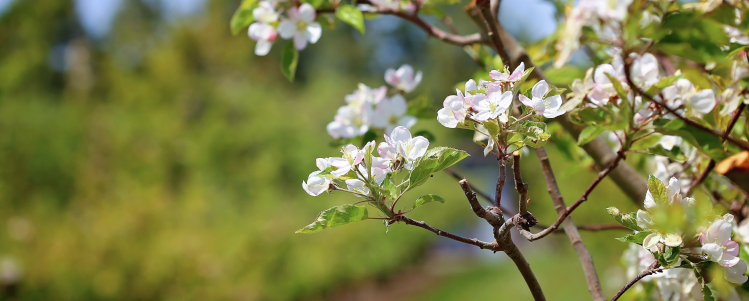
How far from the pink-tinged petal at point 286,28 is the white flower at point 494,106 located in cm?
42

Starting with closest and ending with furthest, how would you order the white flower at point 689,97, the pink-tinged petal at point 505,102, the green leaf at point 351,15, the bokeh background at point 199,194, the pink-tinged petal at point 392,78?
1. the pink-tinged petal at point 505,102
2. the white flower at point 689,97
3. the green leaf at point 351,15
4. the pink-tinged petal at point 392,78
5. the bokeh background at point 199,194

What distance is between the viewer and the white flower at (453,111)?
45cm

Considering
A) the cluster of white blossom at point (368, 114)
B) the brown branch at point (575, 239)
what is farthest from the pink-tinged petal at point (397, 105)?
the brown branch at point (575, 239)

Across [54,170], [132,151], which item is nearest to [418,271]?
[132,151]

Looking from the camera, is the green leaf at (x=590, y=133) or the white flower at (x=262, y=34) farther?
the white flower at (x=262, y=34)

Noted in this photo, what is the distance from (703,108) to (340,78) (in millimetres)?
8556

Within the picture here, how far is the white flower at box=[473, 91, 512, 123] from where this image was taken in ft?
1.39

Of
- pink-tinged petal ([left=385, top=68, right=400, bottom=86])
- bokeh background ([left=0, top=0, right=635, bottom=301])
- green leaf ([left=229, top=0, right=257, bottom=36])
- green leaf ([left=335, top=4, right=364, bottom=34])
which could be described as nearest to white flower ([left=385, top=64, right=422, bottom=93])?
pink-tinged petal ([left=385, top=68, right=400, bottom=86])

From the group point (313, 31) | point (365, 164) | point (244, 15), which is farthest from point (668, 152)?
point (244, 15)

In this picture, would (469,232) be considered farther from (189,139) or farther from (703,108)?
(703,108)

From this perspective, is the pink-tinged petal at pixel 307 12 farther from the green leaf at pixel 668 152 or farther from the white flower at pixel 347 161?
the green leaf at pixel 668 152

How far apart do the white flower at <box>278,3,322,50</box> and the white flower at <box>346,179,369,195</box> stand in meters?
0.37

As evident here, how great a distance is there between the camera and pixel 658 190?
45 centimetres

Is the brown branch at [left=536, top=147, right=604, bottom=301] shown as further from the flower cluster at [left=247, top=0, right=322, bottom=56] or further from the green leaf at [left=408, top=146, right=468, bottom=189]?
the flower cluster at [left=247, top=0, right=322, bottom=56]
